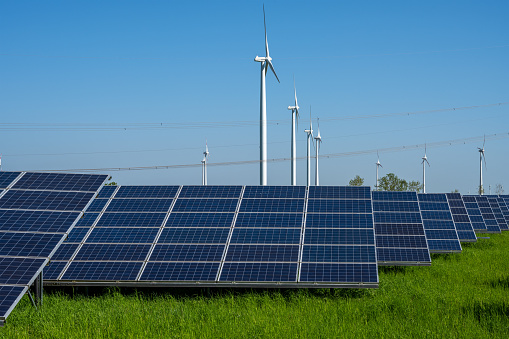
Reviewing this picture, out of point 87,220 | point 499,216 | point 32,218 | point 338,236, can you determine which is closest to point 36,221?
point 32,218

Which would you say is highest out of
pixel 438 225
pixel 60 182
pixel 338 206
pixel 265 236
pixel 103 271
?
pixel 60 182

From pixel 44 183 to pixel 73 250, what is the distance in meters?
2.01

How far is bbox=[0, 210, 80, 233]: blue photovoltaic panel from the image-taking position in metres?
13.8

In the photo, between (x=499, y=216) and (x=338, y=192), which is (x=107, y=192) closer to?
(x=338, y=192)

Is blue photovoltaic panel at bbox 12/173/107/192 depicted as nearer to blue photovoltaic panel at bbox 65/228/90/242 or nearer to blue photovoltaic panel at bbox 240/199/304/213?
blue photovoltaic panel at bbox 65/228/90/242

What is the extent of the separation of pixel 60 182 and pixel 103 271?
293 centimetres

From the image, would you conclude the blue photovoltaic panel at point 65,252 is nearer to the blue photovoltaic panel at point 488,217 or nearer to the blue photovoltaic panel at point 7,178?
the blue photovoltaic panel at point 7,178

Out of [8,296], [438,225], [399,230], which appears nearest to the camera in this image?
[8,296]

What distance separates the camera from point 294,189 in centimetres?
1928

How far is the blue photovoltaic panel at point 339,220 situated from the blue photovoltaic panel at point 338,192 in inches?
45.0

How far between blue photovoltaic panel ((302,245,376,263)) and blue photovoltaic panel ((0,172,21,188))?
8271 mm

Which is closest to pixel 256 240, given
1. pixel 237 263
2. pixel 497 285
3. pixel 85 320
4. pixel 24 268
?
pixel 237 263

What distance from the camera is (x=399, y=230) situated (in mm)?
22047

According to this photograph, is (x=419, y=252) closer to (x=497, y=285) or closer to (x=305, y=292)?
(x=497, y=285)
